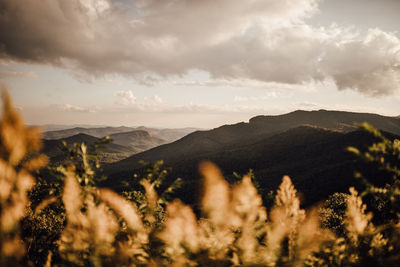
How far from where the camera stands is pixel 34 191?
22078mm

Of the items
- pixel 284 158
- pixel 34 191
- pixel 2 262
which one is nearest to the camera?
pixel 2 262

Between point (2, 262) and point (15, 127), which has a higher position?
point (15, 127)

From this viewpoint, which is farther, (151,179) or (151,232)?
(151,179)

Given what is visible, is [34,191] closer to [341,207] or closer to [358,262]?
[358,262]

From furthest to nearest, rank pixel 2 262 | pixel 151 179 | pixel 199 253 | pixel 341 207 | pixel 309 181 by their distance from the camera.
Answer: pixel 309 181 < pixel 341 207 < pixel 151 179 < pixel 199 253 < pixel 2 262

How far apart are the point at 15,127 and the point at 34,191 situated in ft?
81.1

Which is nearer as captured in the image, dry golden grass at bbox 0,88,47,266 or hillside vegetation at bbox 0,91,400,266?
dry golden grass at bbox 0,88,47,266

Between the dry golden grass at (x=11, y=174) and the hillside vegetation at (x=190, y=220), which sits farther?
the hillside vegetation at (x=190, y=220)

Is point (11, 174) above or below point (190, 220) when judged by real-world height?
above

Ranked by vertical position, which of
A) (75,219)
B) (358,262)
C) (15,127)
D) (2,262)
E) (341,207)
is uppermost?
(15,127)

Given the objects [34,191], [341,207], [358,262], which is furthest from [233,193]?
[341,207]

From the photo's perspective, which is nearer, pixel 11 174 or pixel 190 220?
pixel 11 174

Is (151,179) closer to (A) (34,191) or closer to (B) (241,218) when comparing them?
(B) (241,218)

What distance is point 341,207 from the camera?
137 feet
